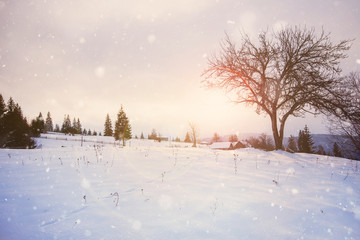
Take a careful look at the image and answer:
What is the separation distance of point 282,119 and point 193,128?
3491 cm

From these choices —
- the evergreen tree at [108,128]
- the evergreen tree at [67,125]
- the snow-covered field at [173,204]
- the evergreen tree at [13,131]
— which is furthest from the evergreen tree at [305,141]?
the evergreen tree at [67,125]

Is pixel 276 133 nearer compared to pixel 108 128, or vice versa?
pixel 276 133

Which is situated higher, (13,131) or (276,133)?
(13,131)

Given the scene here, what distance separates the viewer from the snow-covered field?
93.6 inches

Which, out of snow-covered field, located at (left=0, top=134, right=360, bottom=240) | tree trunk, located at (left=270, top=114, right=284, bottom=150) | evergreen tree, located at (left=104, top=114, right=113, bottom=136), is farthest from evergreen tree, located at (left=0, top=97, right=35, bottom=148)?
evergreen tree, located at (left=104, top=114, right=113, bottom=136)

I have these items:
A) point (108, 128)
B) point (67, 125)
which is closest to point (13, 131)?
point (108, 128)

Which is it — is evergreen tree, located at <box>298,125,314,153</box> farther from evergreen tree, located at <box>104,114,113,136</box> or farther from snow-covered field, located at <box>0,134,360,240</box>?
evergreen tree, located at <box>104,114,113,136</box>

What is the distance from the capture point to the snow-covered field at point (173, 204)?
2.38m

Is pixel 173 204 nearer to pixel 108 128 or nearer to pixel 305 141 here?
pixel 305 141

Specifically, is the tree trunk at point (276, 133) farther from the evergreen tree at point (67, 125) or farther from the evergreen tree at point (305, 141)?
the evergreen tree at point (67, 125)

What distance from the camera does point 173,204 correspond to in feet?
9.99

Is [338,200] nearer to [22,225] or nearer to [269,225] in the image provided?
[269,225]

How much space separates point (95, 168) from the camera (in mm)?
5008

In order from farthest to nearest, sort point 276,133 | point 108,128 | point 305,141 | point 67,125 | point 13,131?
point 67,125
point 108,128
point 305,141
point 13,131
point 276,133
